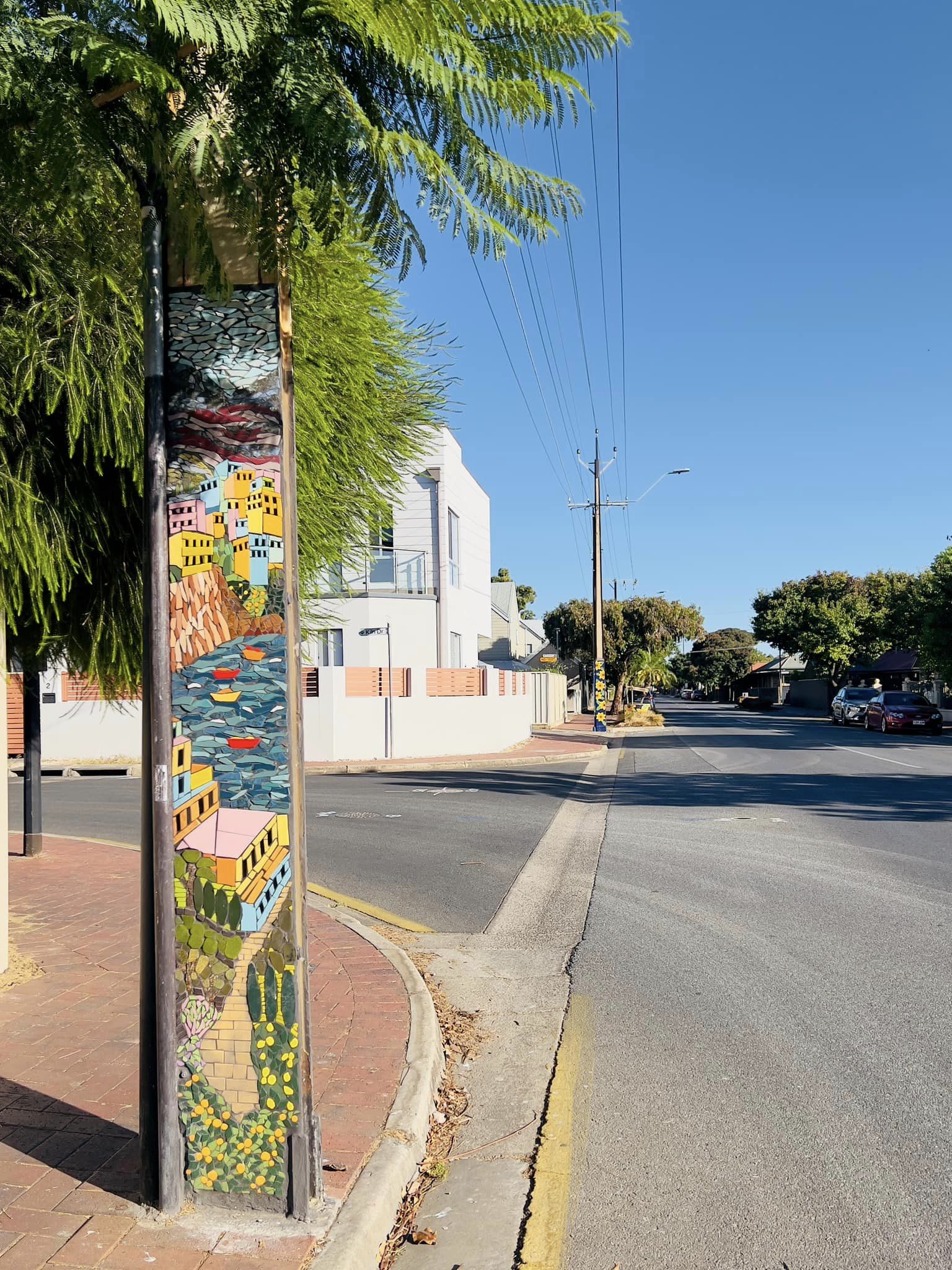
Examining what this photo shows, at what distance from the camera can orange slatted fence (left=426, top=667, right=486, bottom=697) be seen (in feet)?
83.5

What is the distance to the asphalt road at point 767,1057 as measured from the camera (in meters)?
3.53

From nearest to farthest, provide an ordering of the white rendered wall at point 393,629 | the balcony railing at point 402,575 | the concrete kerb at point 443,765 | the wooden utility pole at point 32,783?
the wooden utility pole at point 32,783 < the concrete kerb at point 443,765 < the white rendered wall at point 393,629 < the balcony railing at point 402,575

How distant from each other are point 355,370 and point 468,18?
3445 mm

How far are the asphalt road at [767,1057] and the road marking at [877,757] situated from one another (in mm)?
10729

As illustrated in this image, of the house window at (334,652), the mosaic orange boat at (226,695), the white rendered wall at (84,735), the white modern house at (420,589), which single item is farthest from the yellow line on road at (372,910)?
the house window at (334,652)

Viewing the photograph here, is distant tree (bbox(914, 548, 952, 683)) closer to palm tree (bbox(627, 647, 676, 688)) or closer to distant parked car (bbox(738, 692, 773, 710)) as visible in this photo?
palm tree (bbox(627, 647, 676, 688))

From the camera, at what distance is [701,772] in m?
20.7

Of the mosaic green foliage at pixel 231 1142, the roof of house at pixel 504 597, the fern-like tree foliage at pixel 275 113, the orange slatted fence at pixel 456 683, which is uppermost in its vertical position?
the roof of house at pixel 504 597

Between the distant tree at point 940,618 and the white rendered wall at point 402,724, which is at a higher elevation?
the distant tree at point 940,618

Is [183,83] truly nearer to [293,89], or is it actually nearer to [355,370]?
[293,89]

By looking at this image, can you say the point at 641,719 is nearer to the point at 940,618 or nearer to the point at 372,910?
the point at 940,618

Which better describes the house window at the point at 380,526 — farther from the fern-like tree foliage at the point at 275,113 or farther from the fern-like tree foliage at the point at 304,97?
the fern-like tree foliage at the point at 304,97

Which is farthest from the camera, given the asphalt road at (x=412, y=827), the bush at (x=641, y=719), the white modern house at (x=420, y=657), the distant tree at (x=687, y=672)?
the distant tree at (x=687, y=672)

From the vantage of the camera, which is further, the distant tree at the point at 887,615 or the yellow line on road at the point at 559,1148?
the distant tree at the point at 887,615
